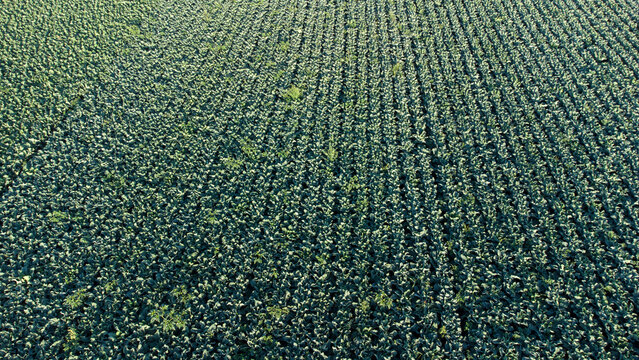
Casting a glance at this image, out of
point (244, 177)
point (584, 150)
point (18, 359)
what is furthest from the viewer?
point (584, 150)

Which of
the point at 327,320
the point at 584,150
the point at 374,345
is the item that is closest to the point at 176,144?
the point at 327,320

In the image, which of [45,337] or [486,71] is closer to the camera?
[45,337]

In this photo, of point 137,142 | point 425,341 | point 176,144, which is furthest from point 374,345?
point 137,142

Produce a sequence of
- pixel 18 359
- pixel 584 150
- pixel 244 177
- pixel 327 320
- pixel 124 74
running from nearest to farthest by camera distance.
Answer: pixel 18 359 → pixel 327 320 → pixel 244 177 → pixel 584 150 → pixel 124 74

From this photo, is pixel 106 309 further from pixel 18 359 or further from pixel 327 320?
pixel 327 320

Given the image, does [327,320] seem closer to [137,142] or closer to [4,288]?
[4,288]

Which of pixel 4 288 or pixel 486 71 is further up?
pixel 4 288

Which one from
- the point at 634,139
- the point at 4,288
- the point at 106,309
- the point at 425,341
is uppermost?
the point at 4,288
